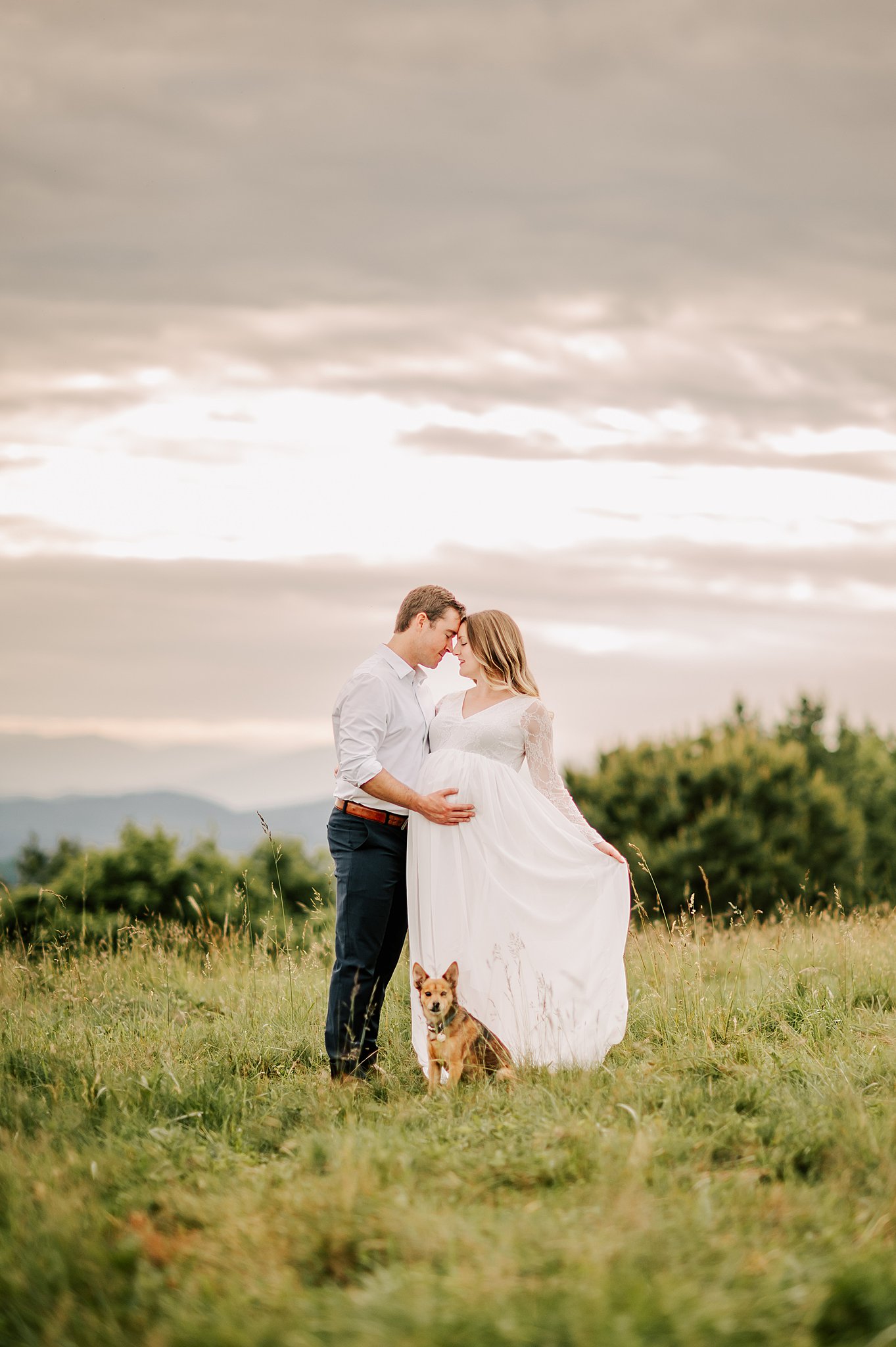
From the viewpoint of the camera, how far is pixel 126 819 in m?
21.3

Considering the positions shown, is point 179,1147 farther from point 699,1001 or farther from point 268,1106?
point 699,1001

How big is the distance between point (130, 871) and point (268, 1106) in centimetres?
1749

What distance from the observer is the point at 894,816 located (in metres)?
33.2

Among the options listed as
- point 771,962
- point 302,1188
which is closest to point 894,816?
Result: point 771,962

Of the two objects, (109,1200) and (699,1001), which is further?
(699,1001)

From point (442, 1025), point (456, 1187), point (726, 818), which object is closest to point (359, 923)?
point (442, 1025)

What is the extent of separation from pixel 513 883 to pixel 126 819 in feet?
56.2

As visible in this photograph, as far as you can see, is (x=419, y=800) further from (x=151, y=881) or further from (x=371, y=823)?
(x=151, y=881)

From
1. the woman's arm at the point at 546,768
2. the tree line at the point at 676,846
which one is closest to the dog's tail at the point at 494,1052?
the woman's arm at the point at 546,768

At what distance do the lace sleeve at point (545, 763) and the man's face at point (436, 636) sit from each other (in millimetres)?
630

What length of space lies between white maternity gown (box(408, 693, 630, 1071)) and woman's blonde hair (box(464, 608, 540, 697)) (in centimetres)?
11

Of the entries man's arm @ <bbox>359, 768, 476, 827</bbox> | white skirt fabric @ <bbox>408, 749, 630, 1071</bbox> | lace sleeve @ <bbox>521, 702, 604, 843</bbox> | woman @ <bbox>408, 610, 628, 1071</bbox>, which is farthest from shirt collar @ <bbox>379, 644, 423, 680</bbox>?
lace sleeve @ <bbox>521, 702, 604, 843</bbox>

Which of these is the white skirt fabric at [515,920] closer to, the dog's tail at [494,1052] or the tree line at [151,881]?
the dog's tail at [494,1052]

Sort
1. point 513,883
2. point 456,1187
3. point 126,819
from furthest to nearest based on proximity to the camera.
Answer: point 126,819 < point 513,883 < point 456,1187
